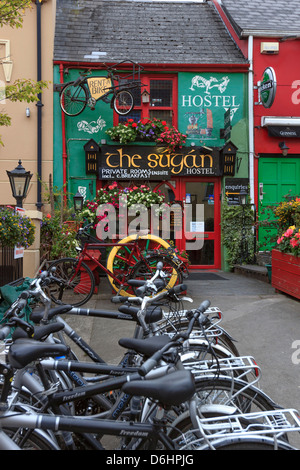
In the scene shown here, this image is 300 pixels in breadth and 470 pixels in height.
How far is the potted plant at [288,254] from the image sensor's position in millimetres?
6191

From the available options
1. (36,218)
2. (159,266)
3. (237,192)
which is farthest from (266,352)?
(237,192)

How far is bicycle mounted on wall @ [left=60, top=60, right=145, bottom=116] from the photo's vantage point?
9.17m

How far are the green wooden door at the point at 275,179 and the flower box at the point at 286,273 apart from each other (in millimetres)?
3198

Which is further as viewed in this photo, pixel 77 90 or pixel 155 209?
pixel 77 90

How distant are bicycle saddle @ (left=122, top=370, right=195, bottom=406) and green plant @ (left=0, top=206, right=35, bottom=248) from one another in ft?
12.3

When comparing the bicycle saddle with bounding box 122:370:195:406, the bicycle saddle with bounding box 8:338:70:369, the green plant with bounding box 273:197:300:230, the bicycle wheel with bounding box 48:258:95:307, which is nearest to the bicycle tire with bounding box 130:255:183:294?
the bicycle wheel with bounding box 48:258:95:307

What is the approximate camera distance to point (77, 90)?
367 inches

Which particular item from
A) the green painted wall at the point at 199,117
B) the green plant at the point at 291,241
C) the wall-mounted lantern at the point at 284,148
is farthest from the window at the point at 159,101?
the green plant at the point at 291,241

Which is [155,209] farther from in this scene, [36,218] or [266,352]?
[266,352]

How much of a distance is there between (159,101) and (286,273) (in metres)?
5.79

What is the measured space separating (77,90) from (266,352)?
24.7 feet

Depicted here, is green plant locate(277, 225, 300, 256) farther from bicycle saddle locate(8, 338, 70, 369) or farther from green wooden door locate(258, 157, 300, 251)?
bicycle saddle locate(8, 338, 70, 369)

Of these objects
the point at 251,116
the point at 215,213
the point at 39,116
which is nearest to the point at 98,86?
the point at 39,116

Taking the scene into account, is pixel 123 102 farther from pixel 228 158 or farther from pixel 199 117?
pixel 228 158
